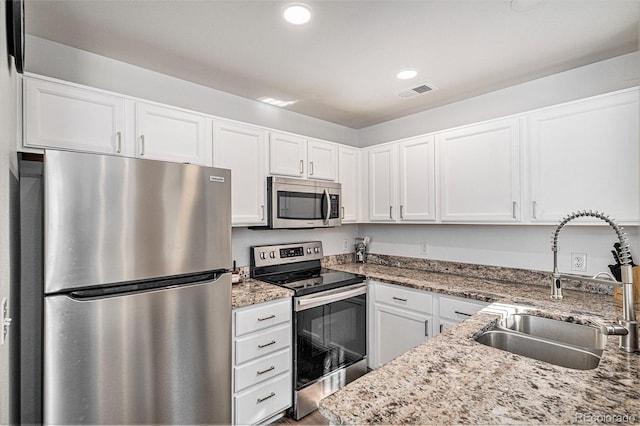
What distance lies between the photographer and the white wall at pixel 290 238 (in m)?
2.61


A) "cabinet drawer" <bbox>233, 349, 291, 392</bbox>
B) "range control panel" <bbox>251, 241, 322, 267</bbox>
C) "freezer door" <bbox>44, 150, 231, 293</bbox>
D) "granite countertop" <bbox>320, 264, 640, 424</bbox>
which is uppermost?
"freezer door" <bbox>44, 150, 231, 293</bbox>

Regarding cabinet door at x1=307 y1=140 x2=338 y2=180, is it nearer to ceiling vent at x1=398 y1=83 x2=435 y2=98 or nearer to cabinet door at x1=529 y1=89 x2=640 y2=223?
ceiling vent at x1=398 y1=83 x2=435 y2=98

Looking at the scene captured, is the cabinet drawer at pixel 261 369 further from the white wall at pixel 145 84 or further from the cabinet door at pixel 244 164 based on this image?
the white wall at pixel 145 84

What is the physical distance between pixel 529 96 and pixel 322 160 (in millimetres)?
1725

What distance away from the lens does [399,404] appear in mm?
824

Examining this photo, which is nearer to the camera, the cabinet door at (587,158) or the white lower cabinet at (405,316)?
the cabinet door at (587,158)

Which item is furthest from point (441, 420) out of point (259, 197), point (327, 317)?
point (259, 197)

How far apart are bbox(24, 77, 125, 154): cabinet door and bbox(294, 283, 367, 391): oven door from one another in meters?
1.55

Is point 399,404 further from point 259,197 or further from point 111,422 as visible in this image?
point 259,197

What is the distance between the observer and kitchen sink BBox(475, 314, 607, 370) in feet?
4.17

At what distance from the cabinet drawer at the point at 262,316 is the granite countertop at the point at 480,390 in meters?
1.15

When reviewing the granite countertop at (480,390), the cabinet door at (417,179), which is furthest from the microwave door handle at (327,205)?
the granite countertop at (480,390)

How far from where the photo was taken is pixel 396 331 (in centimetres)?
256

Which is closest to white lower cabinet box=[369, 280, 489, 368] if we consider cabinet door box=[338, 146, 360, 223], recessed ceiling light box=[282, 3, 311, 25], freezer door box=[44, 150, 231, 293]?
cabinet door box=[338, 146, 360, 223]
